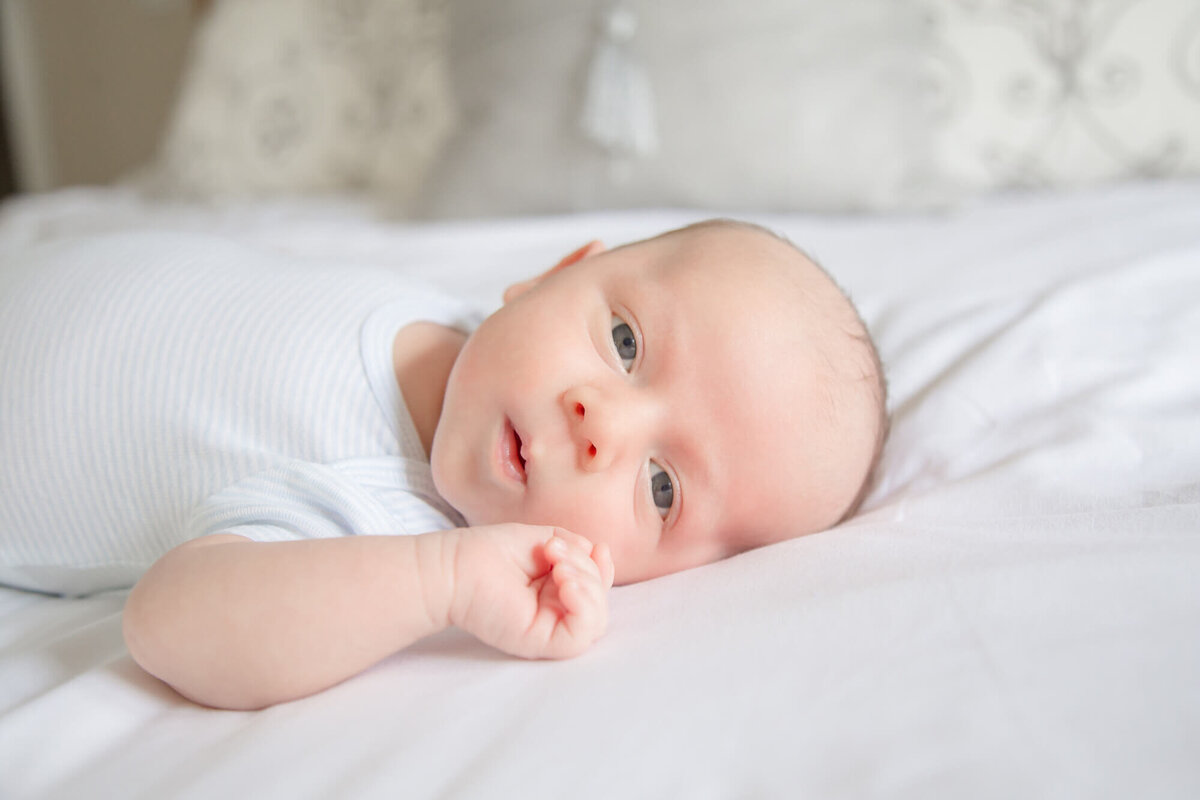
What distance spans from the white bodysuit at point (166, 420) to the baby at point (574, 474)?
0.15ft

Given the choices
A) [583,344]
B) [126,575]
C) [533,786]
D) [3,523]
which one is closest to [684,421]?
[583,344]

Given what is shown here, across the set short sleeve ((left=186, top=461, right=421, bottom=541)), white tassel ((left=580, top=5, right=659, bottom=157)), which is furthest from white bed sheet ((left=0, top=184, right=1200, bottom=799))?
white tassel ((left=580, top=5, right=659, bottom=157))

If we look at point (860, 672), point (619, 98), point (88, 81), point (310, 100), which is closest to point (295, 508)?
point (860, 672)

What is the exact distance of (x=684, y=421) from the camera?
2.66ft

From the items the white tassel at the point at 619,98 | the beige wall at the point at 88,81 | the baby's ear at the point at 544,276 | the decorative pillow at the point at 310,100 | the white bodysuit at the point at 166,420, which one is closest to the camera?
the white bodysuit at the point at 166,420

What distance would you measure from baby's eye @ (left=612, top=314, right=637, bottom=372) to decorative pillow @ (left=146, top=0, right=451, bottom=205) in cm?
127

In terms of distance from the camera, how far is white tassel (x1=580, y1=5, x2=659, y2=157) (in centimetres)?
158

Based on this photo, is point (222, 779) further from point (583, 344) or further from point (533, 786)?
point (583, 344)

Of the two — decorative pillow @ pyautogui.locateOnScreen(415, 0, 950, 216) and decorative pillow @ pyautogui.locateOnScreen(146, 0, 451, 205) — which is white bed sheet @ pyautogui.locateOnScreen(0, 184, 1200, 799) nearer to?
decorative pillow @ pyautogui.locateOnScreen(415, 0, 950, 216)

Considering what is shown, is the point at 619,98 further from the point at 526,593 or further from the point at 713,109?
the point at 526,593

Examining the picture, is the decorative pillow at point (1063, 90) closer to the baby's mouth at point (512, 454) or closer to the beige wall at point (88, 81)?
the baby's mouth at point (512, 454)

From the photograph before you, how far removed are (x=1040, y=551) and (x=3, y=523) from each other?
0.96 m

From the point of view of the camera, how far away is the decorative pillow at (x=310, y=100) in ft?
6.64

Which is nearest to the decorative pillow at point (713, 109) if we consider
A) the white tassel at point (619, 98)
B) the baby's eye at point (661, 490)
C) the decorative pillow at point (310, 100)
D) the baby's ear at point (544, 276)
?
the white tassel at point (619, 98)
